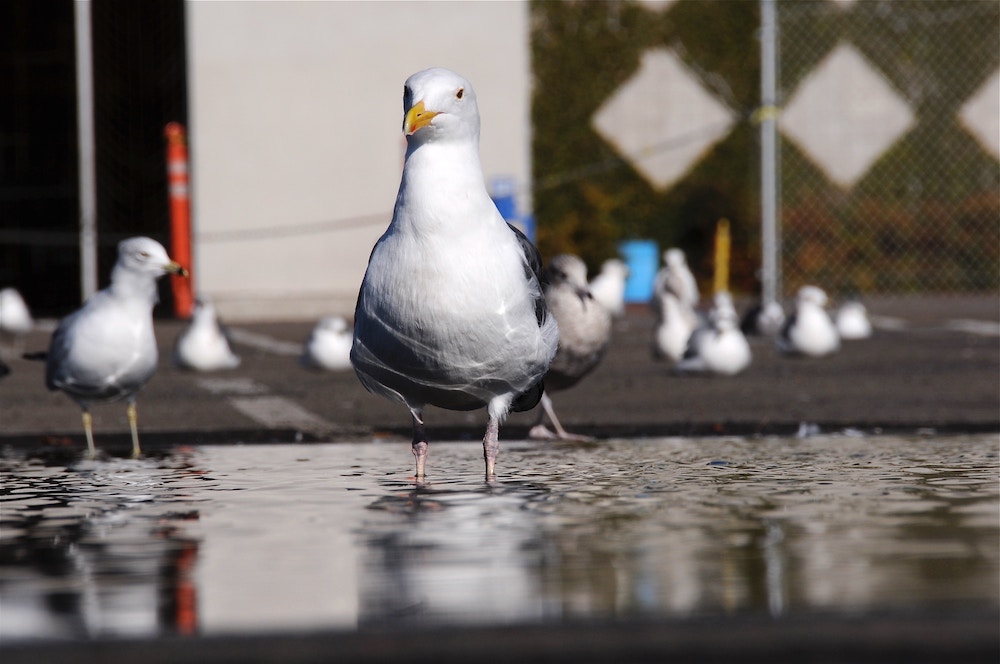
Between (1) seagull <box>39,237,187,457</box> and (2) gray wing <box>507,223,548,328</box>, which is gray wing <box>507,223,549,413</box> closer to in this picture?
(2) gray wing <box>507,223,548,328</box>

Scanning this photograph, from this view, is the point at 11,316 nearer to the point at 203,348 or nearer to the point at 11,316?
Result: the point at 11,316

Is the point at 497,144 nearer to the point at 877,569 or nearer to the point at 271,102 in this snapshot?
the point at 271,102

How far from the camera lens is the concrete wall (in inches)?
830

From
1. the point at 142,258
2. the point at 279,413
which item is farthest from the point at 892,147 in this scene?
the point at 142,258

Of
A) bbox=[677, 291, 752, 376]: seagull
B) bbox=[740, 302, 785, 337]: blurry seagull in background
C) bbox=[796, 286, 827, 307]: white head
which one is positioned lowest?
bbox=[677, 291, 752, 376]: seagull

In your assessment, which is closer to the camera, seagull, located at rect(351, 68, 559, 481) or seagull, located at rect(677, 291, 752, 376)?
seagull, located at rect(351, 68, 559, 481)

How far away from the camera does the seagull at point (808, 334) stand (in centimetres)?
1318

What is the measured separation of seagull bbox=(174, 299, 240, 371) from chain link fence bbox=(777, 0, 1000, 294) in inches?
514

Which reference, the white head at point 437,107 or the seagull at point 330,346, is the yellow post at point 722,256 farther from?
the white head at point 437,107

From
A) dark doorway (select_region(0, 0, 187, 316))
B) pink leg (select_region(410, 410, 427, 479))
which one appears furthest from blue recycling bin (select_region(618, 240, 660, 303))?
pink leg (select_region(410, 410, 427, 479))

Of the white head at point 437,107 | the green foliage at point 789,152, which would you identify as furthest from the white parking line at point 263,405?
the green foliage at point 789,152

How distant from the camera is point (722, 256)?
23469mm

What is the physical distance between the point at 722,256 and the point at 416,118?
18.1m

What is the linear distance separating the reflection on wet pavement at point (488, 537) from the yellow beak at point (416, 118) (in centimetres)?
120
